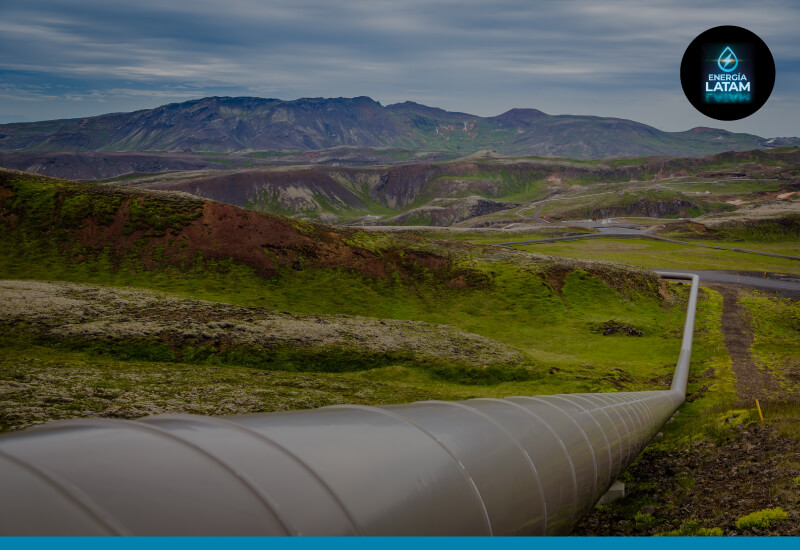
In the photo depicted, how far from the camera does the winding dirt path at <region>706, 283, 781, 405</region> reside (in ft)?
138

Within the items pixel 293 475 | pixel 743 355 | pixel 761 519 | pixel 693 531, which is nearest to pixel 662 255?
pixel 743 355

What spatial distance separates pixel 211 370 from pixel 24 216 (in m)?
55.0

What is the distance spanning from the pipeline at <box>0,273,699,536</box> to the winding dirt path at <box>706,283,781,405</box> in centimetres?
3577

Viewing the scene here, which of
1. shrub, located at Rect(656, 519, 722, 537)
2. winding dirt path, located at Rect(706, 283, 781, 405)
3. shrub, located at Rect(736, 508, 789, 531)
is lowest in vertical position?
winding dirt path, located at Rect(706, 283, 781, 405)

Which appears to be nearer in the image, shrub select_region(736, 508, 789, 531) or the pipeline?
the pipeline

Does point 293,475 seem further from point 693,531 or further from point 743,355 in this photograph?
point 743,355

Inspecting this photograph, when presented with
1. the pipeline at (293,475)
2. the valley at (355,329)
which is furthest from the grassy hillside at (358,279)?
the pipeline at (293,475)

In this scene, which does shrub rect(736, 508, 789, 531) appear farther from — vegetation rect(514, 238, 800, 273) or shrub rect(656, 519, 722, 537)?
vegetation rect(514, 238, 800, 273)

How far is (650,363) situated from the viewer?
5300cm

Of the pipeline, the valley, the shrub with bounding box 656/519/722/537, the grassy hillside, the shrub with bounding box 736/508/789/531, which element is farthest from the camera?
the grassy hillside

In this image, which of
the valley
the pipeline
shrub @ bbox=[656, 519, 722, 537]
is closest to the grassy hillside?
the valley

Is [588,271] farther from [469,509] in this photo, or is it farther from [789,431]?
[469,509]

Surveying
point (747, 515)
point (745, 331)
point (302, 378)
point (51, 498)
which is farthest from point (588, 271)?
point (51, 498)

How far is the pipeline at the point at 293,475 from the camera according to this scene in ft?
15.6
